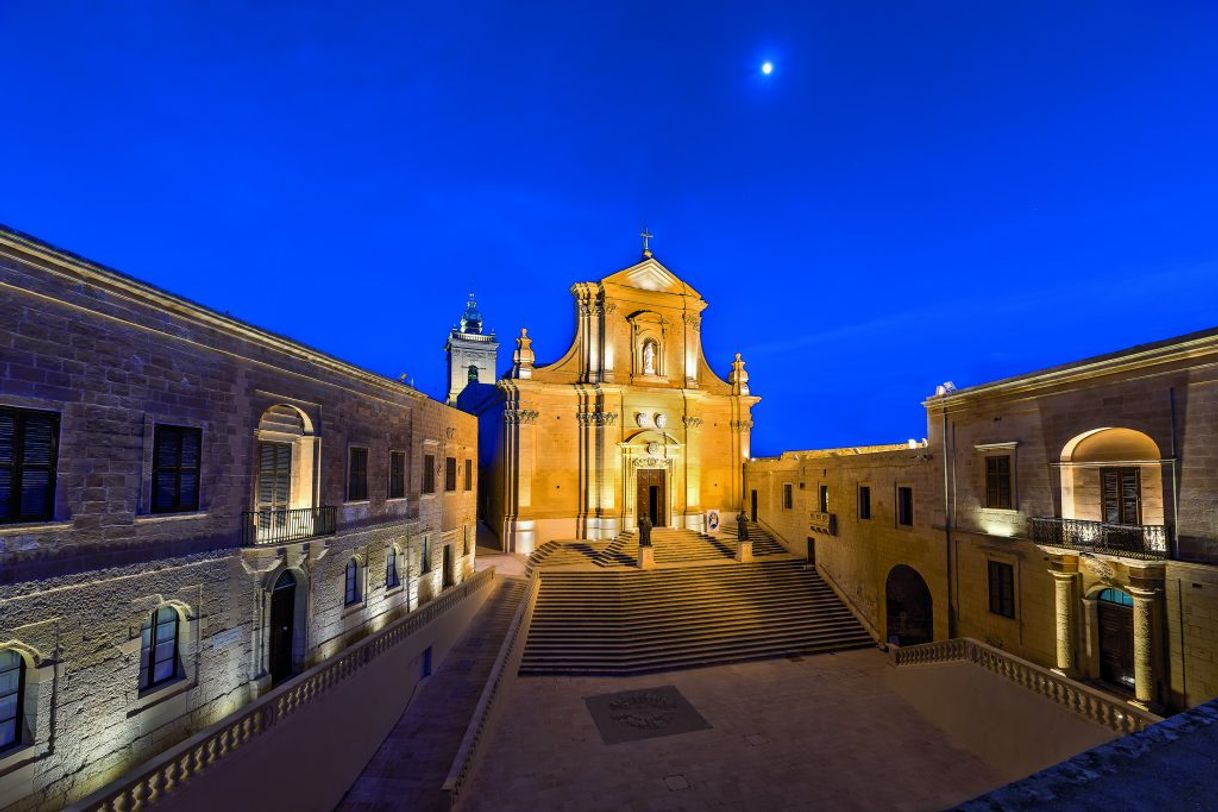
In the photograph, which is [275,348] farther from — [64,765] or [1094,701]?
[1094,701]

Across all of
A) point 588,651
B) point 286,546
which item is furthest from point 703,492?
point 286,546

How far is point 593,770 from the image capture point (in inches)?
465

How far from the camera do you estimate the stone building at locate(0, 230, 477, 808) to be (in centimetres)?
707

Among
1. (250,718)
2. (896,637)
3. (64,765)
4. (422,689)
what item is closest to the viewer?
(64,765)

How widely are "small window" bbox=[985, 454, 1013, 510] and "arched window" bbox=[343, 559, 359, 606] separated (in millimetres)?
18173

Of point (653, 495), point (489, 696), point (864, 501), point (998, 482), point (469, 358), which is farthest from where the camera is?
point (469, 358)

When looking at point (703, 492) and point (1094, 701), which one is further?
point (703, 492)

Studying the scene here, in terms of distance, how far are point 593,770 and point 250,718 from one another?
274 inches

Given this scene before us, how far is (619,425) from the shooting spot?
2934 centimetres

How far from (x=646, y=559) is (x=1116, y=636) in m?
15.1

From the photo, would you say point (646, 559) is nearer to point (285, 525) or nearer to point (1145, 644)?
point (285, 525)

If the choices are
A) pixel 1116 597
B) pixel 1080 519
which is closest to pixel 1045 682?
pixel 1116 597

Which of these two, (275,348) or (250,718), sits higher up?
(275,348)

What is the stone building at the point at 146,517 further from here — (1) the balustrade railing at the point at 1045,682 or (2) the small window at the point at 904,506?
(2) the small window at the point at 904,506
